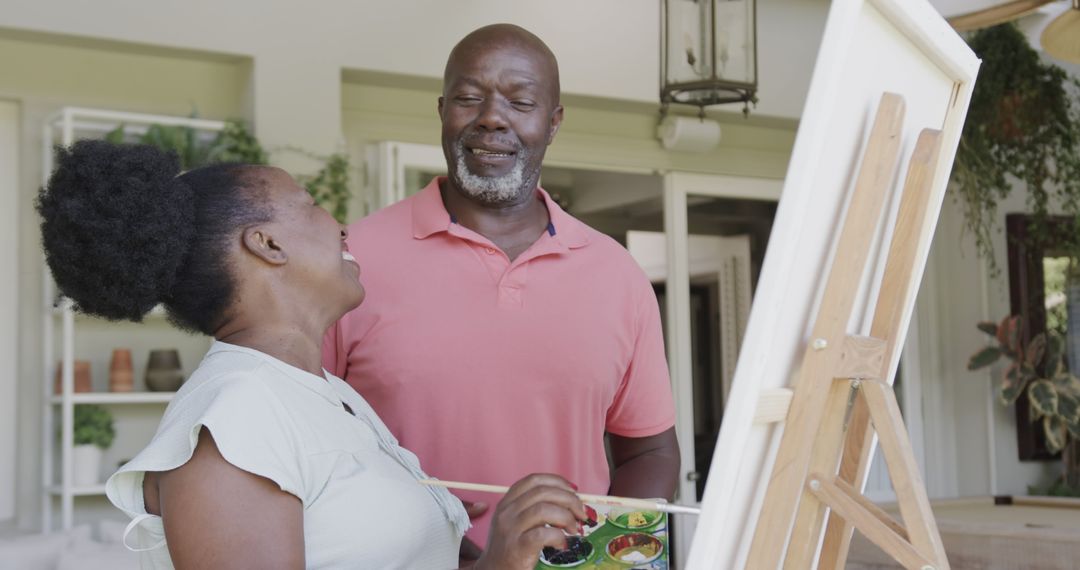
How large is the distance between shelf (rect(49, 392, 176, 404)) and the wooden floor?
2371 millimetres

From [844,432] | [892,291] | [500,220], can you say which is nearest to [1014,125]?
[500,220]

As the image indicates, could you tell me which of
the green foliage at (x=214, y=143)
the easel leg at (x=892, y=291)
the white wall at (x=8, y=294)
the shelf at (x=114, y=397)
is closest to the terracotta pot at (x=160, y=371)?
the shelf at (x=114, y=397)

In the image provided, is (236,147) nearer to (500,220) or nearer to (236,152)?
(236,152)

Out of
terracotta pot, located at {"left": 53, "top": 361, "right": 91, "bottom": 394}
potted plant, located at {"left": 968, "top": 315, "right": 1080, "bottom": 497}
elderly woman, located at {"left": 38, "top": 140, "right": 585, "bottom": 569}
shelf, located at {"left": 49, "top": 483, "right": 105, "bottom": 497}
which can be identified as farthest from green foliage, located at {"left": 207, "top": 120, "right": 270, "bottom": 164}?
potted plant, located at {"left": 968, "top": 315, "right": 1080, "bottom": 497}

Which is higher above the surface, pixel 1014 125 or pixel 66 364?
pixel 1014 125

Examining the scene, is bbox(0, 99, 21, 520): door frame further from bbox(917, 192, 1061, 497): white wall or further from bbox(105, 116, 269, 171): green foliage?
bbox(917, 192, 1061, 497): white wall

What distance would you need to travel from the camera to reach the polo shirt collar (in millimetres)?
2174

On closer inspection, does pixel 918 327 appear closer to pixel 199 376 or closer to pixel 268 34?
pixel 268 34

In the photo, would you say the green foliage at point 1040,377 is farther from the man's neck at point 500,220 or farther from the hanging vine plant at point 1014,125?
the man's neck at point 500,220

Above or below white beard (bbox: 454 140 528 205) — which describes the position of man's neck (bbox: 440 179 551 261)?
below

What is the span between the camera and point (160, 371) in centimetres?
456

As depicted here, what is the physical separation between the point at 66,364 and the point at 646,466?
282cm

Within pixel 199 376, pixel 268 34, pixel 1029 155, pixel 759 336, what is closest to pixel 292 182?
pixel 199 376

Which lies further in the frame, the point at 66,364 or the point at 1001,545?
the point at 66,364
